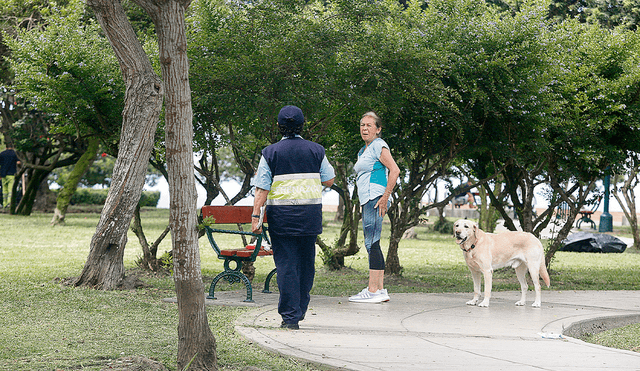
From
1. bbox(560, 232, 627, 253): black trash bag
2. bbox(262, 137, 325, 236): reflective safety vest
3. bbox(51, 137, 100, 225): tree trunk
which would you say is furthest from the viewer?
bbox(51, 137, 100, 225): tree trunk

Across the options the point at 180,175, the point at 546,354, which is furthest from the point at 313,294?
the point at 180,175

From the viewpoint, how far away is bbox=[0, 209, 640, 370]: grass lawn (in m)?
4.70

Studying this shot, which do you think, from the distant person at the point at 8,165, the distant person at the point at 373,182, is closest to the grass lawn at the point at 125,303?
the distant person at the point at 373,182

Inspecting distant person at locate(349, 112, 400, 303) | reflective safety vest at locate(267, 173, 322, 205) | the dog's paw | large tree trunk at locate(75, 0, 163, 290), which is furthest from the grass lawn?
distant person at locate(349, 112, 400, 303)

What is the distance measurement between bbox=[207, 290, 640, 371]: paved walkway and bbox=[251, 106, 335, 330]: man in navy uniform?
39 cm

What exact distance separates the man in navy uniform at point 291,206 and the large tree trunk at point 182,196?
1.39 meters

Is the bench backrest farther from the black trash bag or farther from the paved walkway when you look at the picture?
the black trash bag

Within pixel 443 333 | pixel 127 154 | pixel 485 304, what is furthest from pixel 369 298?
pixel 127 154

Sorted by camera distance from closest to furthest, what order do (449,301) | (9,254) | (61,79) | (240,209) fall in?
(449,301) → (240,209) → (61,79) → (9,254)

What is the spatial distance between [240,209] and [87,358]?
404 centimetres

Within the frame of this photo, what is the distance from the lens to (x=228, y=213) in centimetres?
839

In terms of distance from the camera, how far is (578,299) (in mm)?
8398

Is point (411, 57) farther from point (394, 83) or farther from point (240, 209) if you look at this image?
point (240, 209)

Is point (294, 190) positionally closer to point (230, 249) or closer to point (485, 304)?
point (230, 249)
